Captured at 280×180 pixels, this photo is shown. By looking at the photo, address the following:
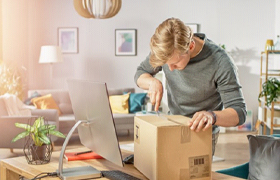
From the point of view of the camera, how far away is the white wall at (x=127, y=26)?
24.4 feet

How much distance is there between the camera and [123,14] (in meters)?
7.54

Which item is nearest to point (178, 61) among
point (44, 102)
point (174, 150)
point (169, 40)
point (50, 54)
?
point (169, 40)

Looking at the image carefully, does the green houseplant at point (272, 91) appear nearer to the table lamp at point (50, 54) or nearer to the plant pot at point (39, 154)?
the table lamp at point (50, 54)

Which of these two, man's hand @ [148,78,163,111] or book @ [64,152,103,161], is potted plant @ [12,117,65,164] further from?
man's hand @ [148,78,163,111]

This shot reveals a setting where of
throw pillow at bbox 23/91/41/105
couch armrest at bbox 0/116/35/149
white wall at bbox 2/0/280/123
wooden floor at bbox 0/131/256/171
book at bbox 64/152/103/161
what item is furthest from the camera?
white wall at bbox 2/0/280/123

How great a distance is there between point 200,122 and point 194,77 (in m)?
0.56

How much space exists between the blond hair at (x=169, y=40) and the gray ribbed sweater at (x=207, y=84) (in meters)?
0.36

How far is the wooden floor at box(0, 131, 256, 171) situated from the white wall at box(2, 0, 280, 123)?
111cm

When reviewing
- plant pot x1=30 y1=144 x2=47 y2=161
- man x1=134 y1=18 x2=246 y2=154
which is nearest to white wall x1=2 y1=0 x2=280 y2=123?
man x1=134 y1=18 x2=246 y2=154

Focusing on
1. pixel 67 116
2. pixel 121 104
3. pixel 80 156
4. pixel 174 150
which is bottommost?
pixel 67 116

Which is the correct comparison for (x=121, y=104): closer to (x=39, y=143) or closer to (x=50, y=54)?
(x=50, y=54)

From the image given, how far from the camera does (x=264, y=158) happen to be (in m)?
2.52

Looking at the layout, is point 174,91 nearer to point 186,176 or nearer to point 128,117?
point 186,176

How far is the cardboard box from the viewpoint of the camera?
1.54 m
